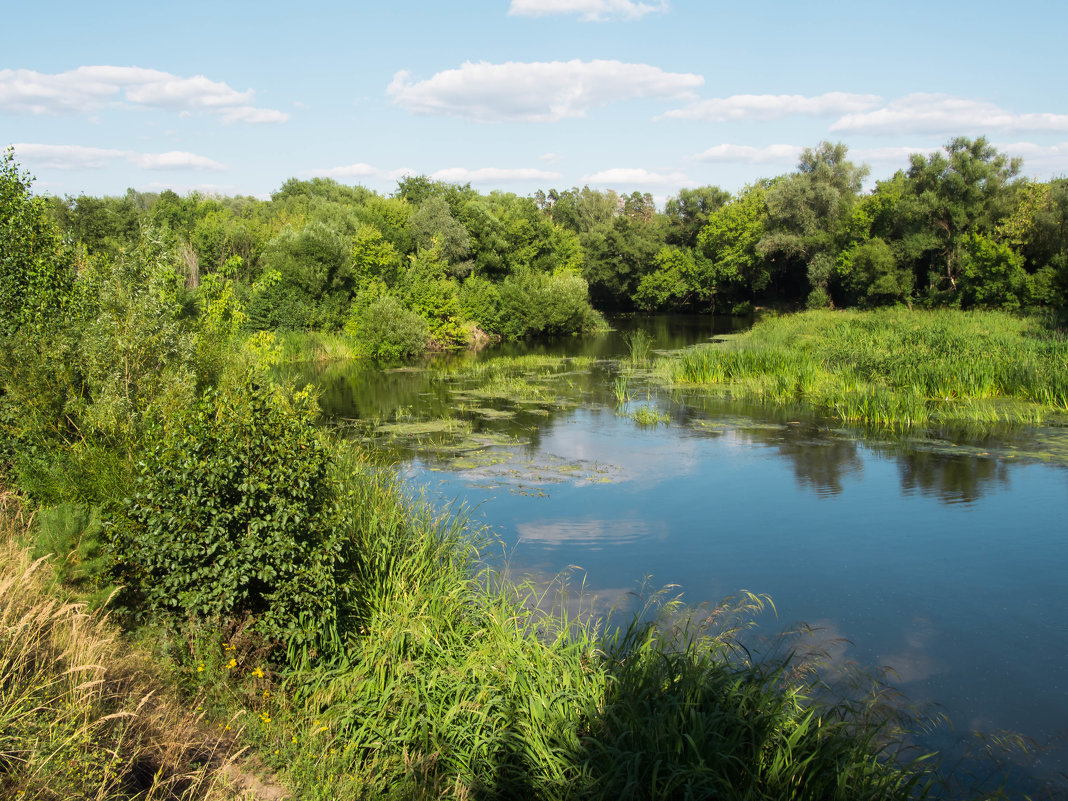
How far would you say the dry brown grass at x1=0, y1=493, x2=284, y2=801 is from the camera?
134 inches

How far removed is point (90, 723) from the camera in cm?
396

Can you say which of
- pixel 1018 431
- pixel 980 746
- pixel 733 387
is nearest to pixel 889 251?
pixel 733 387

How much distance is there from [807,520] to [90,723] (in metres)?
9.34

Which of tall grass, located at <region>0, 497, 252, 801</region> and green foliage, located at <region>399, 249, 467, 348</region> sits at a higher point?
green foliage, located at <region>399, 249, 467, 348</region>

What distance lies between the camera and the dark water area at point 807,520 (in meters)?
6.88

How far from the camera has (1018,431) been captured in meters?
15.1

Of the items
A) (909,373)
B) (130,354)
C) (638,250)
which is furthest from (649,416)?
(638,250)

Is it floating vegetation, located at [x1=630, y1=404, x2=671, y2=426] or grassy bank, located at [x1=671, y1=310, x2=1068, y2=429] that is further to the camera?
floating vegetation, located at [x1=630, y1=404, x2=671, y2=426]

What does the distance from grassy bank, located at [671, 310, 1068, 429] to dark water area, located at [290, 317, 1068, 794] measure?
1.28 meters

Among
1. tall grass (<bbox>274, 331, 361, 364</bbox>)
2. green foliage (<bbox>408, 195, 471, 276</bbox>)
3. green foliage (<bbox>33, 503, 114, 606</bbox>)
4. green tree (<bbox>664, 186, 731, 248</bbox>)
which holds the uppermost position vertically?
green tree (<bbox>664, 186, 731, 248</bbox>)

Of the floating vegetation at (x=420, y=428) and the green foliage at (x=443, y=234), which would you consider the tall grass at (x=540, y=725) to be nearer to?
the floating vegetation at (x=420, y=428)

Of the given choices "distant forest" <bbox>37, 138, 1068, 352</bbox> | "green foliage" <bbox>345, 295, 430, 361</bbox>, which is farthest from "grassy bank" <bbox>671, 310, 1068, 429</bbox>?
"green foliage" <bbox>345, 295, 430, 361</bbox>

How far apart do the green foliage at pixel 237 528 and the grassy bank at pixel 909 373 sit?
14.2 m

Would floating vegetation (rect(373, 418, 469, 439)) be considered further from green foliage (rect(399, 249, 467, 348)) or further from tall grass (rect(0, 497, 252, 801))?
green foliage (rect(399, 249, 467, 348))
